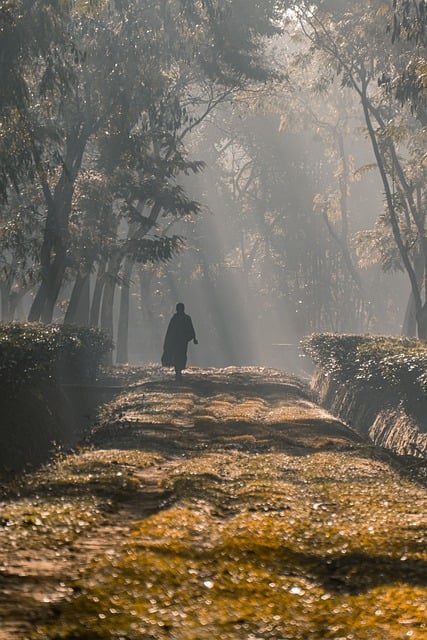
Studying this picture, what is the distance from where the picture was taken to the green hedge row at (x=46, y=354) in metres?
18.7

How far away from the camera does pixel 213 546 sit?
339 inches

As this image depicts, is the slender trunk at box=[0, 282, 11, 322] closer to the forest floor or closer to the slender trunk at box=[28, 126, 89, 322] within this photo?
the slender trunk at box=[28, 126, 89, 322]

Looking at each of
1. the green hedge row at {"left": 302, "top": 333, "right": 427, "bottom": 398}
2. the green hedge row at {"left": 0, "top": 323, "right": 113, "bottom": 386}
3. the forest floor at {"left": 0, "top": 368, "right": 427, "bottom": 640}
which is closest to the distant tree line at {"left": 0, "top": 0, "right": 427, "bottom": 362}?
the green hedge row at {"left": 0, "top": 323, "right": 113, "bottom": 386}

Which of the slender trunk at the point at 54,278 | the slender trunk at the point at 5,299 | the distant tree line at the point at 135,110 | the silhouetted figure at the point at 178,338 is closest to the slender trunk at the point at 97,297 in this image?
the distant tree line at the point at 135,110

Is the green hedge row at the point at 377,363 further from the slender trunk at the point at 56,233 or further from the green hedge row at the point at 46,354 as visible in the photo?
the slender trunk at the point at 56,233

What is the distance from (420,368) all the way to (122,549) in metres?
14.0

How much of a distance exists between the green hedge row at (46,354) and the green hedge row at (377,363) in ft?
27.1

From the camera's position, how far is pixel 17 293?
192 feet

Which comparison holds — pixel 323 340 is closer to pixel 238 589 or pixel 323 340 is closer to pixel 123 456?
pixel 123 456

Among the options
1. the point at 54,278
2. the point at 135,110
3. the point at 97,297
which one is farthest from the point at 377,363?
the point at 97,297

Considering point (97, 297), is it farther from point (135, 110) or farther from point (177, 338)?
point (135, 110)

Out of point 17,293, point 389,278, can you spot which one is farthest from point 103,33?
point 389,278

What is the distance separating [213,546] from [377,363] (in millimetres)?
18228

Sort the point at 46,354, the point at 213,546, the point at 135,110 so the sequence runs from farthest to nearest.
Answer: the point at 135,110 < the point at 46,354 < the point at 213,546
